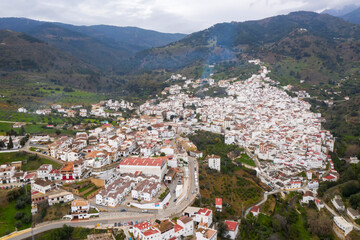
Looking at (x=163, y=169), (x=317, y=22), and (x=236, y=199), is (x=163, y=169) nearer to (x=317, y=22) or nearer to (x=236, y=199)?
(x=236, y=199)

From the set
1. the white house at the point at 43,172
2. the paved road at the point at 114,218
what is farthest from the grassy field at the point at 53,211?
the white house at the point at 43,172

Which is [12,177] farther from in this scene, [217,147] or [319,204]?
[319,204]

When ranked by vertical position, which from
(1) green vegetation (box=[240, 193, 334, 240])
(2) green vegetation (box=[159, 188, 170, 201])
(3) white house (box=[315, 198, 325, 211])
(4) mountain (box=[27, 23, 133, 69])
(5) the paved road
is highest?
(4) mountain (box=[27, 23, 133, 69])

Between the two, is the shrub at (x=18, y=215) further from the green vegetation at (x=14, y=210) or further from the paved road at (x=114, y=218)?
the paved road at (x=114, y=218)

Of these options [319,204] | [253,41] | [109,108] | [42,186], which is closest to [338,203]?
[319,204]

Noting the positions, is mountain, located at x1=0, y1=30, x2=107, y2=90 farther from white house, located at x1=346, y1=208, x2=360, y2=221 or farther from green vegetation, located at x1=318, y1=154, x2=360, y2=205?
white house, located at x1=346, y1=208, x2=360, y2=221

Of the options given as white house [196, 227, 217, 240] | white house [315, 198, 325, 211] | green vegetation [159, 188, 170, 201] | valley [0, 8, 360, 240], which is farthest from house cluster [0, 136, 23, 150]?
white house [315, 198, 325, 211]
